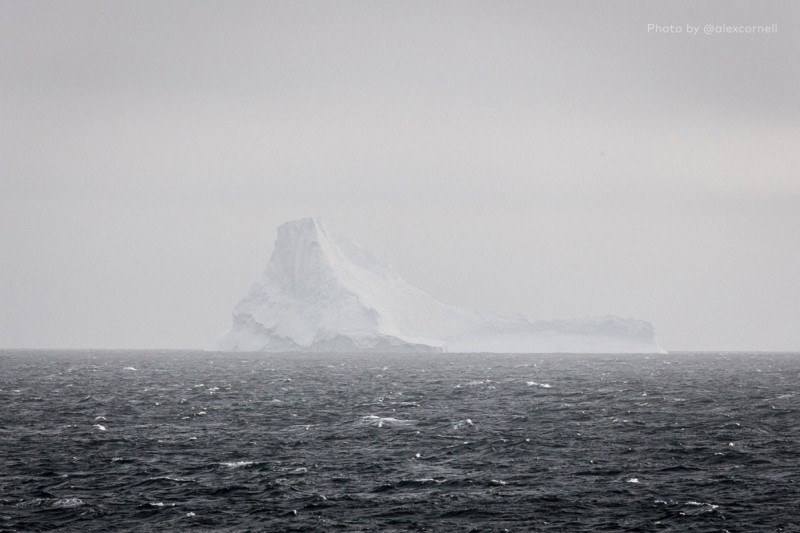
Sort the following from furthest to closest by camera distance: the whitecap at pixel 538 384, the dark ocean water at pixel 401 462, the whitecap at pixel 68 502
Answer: the whitecap at pixel 538 384 → the whitecap at pixel 68 502 → the dark ocean water at pixel 401 462

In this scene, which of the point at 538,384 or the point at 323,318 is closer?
the point at 538,384

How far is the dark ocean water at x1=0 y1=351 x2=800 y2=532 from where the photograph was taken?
28.7 meters

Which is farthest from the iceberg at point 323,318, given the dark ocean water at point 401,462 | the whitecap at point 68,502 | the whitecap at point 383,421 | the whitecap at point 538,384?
the whitecap at point 68,502

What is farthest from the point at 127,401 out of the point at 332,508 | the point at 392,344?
the point at 392,344

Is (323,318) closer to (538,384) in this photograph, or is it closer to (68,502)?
(538,384)

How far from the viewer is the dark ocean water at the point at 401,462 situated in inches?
1129

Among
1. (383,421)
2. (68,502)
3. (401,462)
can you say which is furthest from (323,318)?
(68,502)

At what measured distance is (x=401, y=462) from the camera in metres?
37.9

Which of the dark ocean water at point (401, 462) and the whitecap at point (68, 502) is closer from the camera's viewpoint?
the dark ocean water at point (401, 462)

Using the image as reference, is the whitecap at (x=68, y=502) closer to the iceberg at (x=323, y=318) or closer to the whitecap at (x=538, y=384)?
the whitecap at (x=538, y=384)

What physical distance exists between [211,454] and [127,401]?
1015 inches

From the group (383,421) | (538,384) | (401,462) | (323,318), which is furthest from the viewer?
(323,318)

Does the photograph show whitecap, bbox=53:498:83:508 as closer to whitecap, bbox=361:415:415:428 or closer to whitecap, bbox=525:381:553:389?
whitecap, bbox=361:415:415:428

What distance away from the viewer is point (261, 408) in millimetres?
58375
